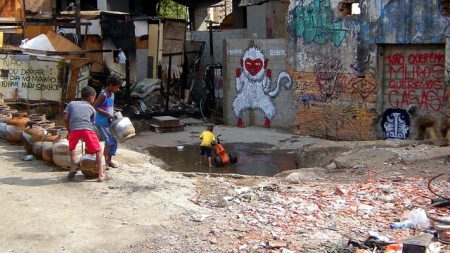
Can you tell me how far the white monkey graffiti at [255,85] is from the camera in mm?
17438

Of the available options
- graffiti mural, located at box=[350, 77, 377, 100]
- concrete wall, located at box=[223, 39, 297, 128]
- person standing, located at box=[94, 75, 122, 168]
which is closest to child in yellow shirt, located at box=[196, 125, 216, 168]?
person standing, located at box=[94, 75, 122, 168]

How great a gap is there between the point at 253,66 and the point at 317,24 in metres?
2.96

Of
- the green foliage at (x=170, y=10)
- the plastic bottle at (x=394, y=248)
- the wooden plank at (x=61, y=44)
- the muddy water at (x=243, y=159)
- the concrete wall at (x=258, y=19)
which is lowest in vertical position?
the muddy water at (x=243, y=159)

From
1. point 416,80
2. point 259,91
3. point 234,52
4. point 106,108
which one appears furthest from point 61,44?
point 416,80

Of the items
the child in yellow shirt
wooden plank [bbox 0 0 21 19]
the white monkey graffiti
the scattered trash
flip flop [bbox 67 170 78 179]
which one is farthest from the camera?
wooden plank [bbox 0 0 21 19]

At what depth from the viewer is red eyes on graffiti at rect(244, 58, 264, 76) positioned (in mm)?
17672

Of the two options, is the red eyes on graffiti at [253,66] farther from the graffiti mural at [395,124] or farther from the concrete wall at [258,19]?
the graffiti mural at [395,124]

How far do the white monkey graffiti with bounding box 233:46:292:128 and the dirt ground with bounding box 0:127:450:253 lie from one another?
774 centimetres

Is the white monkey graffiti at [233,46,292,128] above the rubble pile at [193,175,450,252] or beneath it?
above

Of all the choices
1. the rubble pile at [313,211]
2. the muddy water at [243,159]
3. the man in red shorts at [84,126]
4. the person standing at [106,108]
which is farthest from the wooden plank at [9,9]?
the rubble pile at [313,211]

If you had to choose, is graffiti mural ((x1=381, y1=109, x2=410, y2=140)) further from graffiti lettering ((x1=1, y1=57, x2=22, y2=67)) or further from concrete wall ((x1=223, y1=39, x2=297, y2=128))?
graffiti lettering ((x1=1, y1=57, x2=22, y2=67))

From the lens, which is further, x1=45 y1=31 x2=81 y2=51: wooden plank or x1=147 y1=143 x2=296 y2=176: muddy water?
x1=45 y1=31 x2=81 y2=51: wooden plank

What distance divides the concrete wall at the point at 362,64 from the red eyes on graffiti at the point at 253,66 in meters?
1.43

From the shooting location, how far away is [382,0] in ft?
45.3
